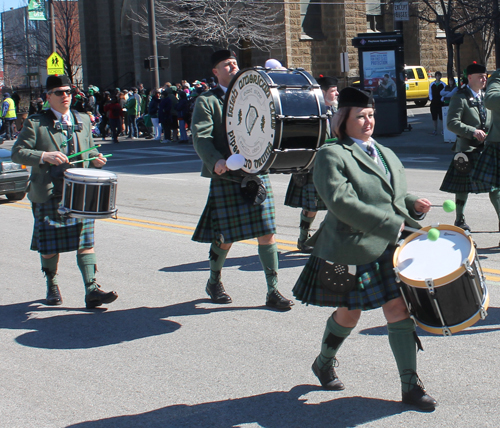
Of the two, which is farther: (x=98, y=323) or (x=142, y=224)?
(x=142, y=224)

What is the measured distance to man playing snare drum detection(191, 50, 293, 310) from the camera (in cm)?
539

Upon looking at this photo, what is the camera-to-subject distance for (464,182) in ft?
25.0

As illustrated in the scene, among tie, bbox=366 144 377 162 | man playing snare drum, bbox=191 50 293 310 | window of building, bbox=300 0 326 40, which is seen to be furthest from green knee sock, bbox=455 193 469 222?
window of building, bbox=300 0 326 40

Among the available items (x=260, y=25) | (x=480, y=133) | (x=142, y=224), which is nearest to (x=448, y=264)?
(x=480, y=133)

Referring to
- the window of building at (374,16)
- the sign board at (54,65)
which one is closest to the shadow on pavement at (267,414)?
the sign board at (54,65)

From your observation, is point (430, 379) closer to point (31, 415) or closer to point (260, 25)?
point (31, 415)

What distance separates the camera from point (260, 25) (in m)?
32.6

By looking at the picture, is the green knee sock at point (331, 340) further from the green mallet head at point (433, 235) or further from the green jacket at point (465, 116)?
the green jacket at point (465, 116)

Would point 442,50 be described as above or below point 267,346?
above

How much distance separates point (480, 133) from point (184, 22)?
27.5m

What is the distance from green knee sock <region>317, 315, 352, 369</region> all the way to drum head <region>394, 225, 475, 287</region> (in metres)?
0.56

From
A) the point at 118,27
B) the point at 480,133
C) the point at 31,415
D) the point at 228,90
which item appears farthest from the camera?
the point at 118,27

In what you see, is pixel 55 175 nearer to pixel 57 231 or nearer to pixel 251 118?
pixel 57 231

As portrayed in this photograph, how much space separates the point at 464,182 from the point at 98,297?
4017 mm
